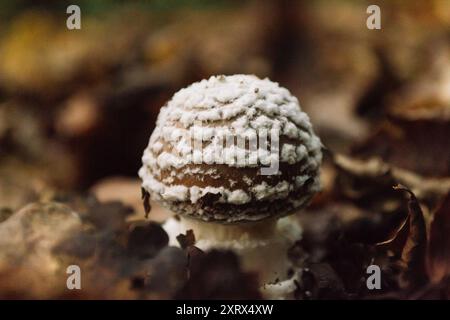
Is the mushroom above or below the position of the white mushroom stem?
above

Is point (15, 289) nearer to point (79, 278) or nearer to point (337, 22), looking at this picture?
point (79, 278)

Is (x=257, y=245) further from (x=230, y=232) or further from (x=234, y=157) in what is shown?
(x=234, y=157)

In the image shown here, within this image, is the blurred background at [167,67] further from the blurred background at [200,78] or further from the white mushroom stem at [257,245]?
the white mushroom stem at [257,245]

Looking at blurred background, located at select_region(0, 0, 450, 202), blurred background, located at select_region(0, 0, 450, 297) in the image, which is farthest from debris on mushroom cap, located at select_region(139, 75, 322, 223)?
blurred background, located at select_region(0, 0, 450, 202)

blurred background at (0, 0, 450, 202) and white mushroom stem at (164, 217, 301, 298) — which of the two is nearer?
white mushroom stem at (164, 217, 301, 298)

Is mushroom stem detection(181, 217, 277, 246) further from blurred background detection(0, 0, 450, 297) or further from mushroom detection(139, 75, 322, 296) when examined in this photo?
blurred background detection(0, 0, 450, 297)
